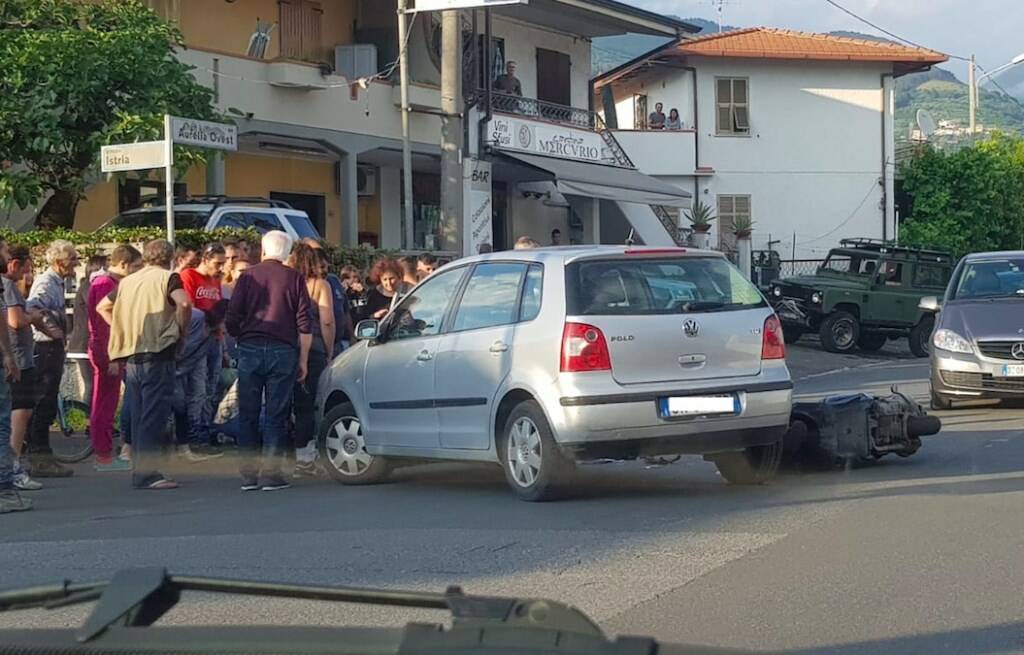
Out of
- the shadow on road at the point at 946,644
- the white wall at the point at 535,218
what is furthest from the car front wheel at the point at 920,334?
the shadow on road at the point at 946,644

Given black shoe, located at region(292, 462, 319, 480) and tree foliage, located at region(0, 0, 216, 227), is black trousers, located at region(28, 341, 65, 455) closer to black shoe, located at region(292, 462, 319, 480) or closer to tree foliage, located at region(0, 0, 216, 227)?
black shoe, located at region(292, 462, 319, 480)

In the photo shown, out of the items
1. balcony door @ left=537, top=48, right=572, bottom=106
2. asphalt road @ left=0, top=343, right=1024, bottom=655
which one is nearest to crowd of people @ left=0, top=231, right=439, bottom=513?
asphalt road @ left=0, top=343, right=1024, bottom=655

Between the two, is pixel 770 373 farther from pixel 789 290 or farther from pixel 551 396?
pixel 789 290

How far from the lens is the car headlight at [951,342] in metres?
15.3

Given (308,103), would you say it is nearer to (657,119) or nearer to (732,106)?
(657,119)

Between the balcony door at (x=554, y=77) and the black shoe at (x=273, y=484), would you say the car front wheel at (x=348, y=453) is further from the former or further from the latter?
the balcony door at (x=554, y=77)

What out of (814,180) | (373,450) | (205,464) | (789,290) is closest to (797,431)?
(373,450)

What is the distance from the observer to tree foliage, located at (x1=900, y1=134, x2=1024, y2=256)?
45781mm

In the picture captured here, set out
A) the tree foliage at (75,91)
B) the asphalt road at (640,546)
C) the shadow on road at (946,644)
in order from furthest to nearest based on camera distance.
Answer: the tree foliage at (75,91)
the asphalt road at (640,546)
the shadow on road at (946,644)

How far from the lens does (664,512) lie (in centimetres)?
941

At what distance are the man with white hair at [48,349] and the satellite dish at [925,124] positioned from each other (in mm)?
40687

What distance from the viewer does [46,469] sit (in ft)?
39.8

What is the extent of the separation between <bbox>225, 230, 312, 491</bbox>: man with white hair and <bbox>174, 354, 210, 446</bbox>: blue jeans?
6.85ft

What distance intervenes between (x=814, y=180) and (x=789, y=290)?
16.2m
